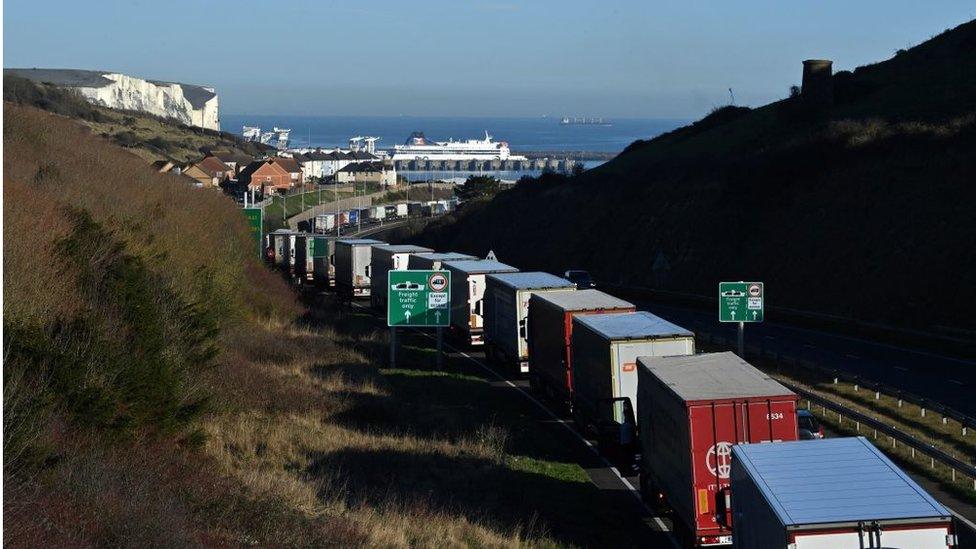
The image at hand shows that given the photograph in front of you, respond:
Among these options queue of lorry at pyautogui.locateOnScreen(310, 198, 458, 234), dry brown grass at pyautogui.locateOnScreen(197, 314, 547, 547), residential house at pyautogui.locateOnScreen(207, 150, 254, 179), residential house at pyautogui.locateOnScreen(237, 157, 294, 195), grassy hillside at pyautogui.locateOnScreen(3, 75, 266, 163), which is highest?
grassy hillside at pyautogui.locateOnScreen(3, 75, 266, 163)

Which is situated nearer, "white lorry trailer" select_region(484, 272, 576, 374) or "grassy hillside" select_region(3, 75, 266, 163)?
"white lorry trailer" select_region(484, 272, 576, 374)

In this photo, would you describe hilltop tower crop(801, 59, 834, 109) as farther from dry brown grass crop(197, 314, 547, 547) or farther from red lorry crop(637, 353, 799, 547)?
red lorry crop(637, 353, 799, 547)

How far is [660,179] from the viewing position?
82500 millimetres

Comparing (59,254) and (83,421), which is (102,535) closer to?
(83,421)

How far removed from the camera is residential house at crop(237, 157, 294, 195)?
14725 cm

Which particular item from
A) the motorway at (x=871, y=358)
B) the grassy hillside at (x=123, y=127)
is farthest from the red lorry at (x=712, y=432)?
the grassy hillside at (x=123, y=127)

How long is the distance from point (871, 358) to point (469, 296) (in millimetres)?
12366

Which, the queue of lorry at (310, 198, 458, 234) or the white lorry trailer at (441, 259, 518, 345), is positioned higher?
the queue of lorry at (310, 198, 458, 234)

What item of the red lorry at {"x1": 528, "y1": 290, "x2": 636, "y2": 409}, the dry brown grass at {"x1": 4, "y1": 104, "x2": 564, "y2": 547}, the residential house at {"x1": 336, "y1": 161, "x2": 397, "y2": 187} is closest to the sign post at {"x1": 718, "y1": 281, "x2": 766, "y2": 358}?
the red lorry at {"x1": 528, "y1": 290, "x2": 636, "y2": 409}

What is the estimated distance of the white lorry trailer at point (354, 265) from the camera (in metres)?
56.9

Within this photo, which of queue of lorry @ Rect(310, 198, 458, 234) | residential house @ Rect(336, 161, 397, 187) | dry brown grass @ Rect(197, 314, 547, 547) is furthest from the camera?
residential house @ Rect(336, 161, 397, 187)

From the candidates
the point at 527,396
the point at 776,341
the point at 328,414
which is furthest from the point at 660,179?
the point at 328,414

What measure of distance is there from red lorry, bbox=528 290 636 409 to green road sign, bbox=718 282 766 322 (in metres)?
5.00

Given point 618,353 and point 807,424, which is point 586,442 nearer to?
point 618,353
